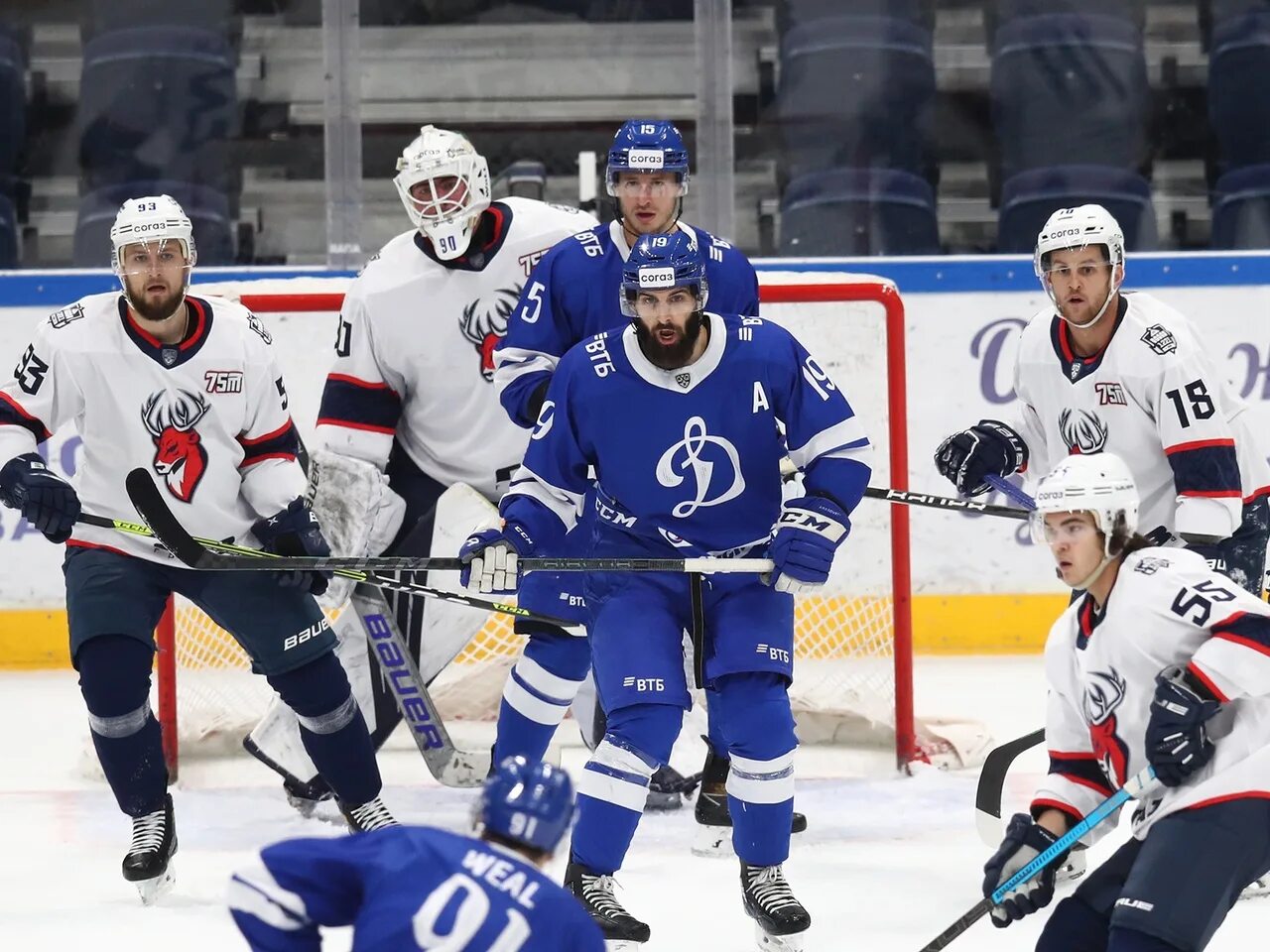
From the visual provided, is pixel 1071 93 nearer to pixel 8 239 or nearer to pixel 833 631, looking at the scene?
pixel 833 631

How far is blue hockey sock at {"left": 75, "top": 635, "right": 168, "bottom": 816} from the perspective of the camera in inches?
138

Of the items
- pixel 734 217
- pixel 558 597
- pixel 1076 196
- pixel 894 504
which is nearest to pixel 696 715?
pixel 894 504

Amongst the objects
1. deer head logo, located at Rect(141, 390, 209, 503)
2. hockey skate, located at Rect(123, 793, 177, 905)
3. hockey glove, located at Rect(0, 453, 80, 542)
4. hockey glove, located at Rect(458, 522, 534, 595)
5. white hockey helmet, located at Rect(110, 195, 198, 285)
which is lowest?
hockey skate, located at Rect(123, 793, 177, 905)

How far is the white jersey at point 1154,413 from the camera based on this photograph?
11.5 ft

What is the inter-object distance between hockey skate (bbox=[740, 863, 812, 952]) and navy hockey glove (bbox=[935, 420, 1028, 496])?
0.88 meters

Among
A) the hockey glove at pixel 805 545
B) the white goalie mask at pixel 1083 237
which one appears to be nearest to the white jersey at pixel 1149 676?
the hockey glove at pixel 805 545

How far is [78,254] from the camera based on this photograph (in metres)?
5.75

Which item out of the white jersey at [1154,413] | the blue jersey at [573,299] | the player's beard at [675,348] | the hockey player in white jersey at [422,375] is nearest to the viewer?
the player's beard at [675,348]

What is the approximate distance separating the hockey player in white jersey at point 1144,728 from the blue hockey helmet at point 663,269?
2.48ft

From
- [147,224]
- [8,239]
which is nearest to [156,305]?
[147,224]

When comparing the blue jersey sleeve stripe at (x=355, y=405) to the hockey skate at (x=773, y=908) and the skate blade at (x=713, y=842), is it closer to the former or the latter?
the skate blade at (x=713, y=842)

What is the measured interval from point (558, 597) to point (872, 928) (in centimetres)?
78

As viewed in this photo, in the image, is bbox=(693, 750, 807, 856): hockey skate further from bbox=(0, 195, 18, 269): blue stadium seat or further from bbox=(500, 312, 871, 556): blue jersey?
bbox=(0, 195, 18, 269): blue stadium seat

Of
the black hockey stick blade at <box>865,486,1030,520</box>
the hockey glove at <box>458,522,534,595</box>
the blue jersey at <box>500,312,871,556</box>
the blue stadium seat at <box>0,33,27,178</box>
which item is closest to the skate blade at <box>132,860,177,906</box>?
the hockey glove at <box>458,522,534,595</box>
